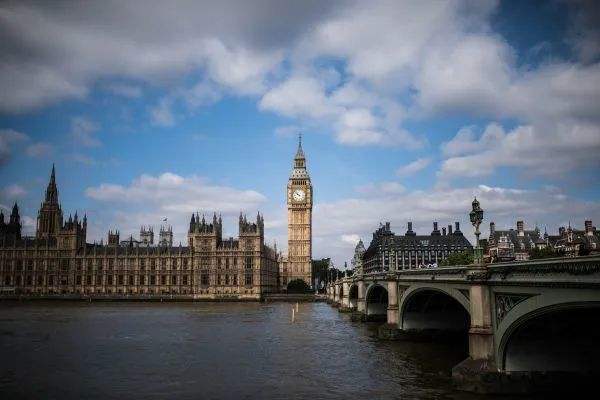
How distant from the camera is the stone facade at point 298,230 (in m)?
162

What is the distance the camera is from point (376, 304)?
6794cm

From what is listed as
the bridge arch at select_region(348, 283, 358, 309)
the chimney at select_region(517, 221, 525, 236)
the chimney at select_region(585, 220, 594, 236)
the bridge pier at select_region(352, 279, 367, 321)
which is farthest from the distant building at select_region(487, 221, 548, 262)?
the bridge pier at select_region(352, 279, 367, 321)

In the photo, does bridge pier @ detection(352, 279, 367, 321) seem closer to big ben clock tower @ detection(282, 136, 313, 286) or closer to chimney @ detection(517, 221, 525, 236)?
chimney @ detection(517, 221, 525, 236)

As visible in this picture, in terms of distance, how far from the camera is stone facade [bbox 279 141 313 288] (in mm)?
161875

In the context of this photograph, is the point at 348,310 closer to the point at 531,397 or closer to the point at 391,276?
the point at 391,276

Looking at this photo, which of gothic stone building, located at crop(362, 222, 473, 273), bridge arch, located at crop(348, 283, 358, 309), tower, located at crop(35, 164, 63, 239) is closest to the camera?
bridge arch, located at crop(348, 283, 358, 309)

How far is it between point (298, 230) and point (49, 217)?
74.8 metres

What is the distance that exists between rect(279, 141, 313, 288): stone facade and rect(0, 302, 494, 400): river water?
107 meters

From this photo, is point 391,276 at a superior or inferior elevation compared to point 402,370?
superior

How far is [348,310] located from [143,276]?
72135mm

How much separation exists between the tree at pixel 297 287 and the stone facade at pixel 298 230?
33.0 ft

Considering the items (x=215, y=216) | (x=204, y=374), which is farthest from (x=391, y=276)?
(x=215, y=216)

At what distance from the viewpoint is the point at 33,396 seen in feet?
81.8

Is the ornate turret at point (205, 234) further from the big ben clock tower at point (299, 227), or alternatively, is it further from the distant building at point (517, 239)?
the distant building at point (517, 239)
